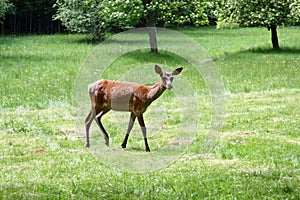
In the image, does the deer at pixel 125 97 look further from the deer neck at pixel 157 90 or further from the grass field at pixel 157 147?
the grass field at pixel 157 147

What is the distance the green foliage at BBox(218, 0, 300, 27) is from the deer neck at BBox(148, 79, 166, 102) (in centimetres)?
2175

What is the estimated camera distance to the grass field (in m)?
7.25

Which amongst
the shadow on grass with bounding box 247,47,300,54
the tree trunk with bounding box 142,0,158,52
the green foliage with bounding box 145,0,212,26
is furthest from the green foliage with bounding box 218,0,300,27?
the tree trunk with bounding box 142,0,158,52

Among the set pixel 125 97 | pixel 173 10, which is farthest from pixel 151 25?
pixel 125 97

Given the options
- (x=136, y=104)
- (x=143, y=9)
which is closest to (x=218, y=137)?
(x=136, y=104)

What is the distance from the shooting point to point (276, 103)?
51.5 ft

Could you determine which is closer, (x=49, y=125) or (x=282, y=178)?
(x=282, y=178)

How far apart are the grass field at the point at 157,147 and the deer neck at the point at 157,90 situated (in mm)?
1130

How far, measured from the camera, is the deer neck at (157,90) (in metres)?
9.20

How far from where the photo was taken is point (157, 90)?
9266 millimetres

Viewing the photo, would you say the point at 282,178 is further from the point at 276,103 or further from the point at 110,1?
Answer: the point at 110,1

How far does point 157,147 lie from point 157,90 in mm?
1323

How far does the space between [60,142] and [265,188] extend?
15.2 feet

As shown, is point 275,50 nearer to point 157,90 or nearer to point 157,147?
point 157,147
